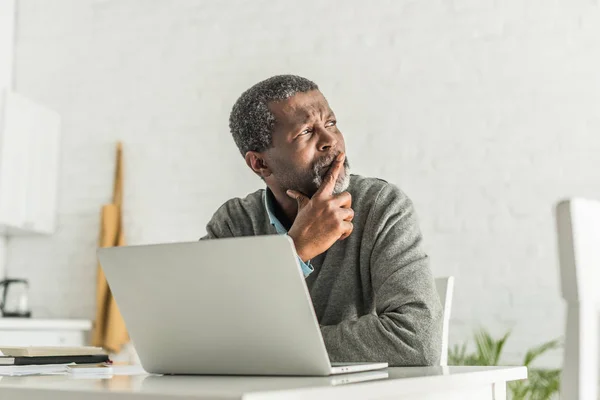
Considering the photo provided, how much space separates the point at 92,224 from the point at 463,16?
2.19 meters

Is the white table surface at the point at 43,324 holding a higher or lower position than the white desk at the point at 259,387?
lower

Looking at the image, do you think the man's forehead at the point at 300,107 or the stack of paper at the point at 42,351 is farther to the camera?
the man's forehead at the point at 300,107

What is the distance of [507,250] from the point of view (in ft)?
10.8

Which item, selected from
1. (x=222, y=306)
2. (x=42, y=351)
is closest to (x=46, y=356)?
(x=42, y=351)

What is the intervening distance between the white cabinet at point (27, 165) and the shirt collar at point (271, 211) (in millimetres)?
2365

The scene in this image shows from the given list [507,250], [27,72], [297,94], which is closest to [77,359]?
[297,94]

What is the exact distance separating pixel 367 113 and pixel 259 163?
5.25ft

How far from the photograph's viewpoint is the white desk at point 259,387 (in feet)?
2.84

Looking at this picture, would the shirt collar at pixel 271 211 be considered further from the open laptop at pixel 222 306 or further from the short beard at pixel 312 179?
the open laptop at pixel 222 306

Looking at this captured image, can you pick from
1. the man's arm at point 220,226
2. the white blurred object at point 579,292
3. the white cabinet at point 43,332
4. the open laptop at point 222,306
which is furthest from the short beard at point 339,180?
the white cabinet at point 43,332

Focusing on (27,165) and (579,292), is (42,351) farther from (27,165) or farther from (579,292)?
(27,165)

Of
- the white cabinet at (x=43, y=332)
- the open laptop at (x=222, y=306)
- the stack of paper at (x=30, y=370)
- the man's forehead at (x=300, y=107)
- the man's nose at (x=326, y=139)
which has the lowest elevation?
the white cabinet at (x=43, y=332)

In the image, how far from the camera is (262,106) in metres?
2.06

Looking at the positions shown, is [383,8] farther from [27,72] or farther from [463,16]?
[27,72]
